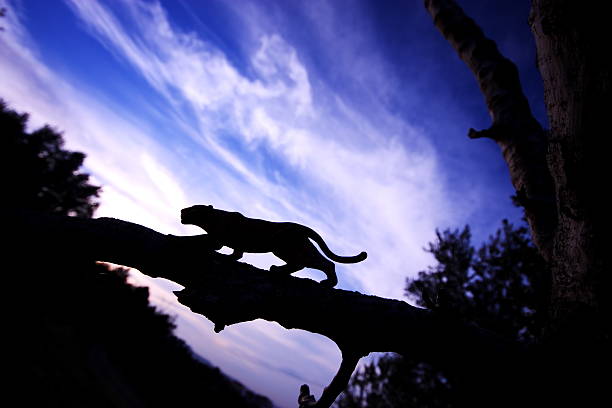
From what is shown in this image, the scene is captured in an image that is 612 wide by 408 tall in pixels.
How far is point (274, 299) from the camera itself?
5.86 feet

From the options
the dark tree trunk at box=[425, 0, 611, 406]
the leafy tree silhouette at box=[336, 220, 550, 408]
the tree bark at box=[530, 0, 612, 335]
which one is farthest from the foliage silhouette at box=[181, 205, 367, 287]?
the leafy tree silhouette at box=[336, 220, 550, 408]

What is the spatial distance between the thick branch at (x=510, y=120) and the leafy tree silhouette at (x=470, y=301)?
7.50 metres

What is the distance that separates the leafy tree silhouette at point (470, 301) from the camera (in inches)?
418

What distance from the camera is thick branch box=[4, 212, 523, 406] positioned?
1763 millimetres

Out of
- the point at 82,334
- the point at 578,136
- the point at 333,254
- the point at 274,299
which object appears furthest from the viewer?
the point at 82,334

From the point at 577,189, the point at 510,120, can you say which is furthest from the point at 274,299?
the point at 510,120

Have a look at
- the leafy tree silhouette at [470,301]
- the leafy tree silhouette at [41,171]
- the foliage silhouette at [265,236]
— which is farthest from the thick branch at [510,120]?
the leafy tree silhouette at [41,171]

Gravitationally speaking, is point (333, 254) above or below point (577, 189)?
below

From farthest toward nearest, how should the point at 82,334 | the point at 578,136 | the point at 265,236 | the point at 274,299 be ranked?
1. the point at 82,334
2. the point at 265,236
3. the point at 578,136
4. the point at 274,299

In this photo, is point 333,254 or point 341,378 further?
point 333,254

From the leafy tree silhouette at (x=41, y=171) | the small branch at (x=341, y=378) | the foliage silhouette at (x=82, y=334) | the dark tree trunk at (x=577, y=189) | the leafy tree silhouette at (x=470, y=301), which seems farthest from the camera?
the leafy tree silhouette at (x=41, y=171)

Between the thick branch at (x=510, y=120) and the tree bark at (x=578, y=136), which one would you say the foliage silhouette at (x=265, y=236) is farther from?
the thick branch at (x=510, y=120)

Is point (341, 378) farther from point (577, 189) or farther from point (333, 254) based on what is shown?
point (577, 189)

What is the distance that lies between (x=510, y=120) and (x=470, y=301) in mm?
10780
